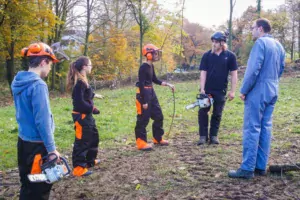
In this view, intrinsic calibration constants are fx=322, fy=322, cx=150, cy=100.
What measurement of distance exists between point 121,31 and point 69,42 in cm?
555

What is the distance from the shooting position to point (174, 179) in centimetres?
523

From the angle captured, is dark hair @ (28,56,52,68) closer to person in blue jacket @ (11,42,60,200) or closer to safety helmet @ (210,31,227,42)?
person in blue jacket @ (11,42,60,200)

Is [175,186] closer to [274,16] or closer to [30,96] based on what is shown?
[30,96]

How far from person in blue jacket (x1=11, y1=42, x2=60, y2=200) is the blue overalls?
294cm

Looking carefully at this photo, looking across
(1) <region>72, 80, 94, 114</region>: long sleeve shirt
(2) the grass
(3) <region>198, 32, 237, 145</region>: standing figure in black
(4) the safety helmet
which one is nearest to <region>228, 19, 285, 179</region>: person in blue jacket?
(2) the grass

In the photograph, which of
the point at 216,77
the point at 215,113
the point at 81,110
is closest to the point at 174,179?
the point at 81,110

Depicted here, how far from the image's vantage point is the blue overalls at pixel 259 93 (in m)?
4.95

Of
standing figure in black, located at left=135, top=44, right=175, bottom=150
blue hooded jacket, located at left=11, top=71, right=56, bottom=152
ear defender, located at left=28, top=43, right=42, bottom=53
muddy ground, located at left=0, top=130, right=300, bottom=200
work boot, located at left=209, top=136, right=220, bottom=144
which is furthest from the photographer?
work boot, located at left=209, top=136, right=220, bottom=144

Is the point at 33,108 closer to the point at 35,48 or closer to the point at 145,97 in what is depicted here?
the point at 35,48

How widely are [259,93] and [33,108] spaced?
3.29 meters

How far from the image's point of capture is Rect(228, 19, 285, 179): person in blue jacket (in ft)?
16.3

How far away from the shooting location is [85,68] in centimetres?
573

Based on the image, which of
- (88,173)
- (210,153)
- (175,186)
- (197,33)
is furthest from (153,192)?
(197,33)

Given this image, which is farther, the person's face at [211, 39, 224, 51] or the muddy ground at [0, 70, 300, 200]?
the person's face at [211, 39, 224, 51]
